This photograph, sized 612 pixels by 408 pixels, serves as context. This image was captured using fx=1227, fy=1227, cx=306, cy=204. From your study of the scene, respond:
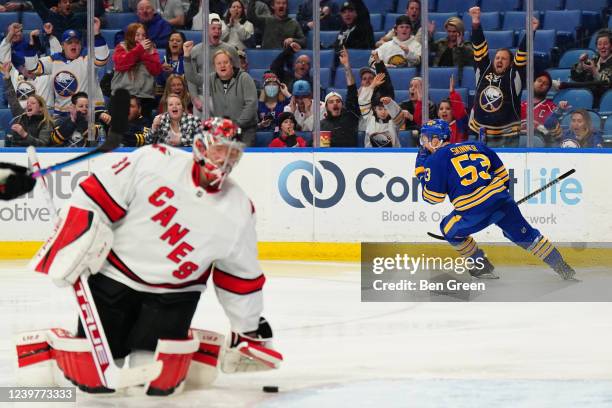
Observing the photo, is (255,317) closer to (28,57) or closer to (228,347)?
(228,347)

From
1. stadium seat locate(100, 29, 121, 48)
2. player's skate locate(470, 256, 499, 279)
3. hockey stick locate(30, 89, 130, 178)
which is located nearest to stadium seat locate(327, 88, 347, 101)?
stadium seat locate(100, 29, 121, 48)

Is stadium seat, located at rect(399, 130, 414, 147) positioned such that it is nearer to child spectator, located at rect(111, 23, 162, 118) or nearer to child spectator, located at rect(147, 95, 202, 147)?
child spectator, located at rect(147, 95, 202, 147)

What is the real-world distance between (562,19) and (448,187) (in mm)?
1716

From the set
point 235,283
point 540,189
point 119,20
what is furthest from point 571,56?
point 235,283

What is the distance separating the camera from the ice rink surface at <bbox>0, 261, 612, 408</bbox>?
3.71 m

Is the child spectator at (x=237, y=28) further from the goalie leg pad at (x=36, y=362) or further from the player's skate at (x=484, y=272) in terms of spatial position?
the goalie leg pad at (x=36, y=362)

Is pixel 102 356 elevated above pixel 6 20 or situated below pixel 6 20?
below

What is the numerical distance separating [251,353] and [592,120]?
485 cm

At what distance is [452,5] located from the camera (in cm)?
810

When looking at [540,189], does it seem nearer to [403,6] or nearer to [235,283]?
[403,6]

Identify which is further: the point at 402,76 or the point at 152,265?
the point at 402,76

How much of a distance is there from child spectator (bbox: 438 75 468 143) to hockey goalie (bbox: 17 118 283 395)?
4394mm

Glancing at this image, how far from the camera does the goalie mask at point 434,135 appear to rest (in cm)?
707

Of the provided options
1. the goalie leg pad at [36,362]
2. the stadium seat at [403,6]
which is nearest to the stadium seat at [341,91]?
the stadium seat at [403,6]
